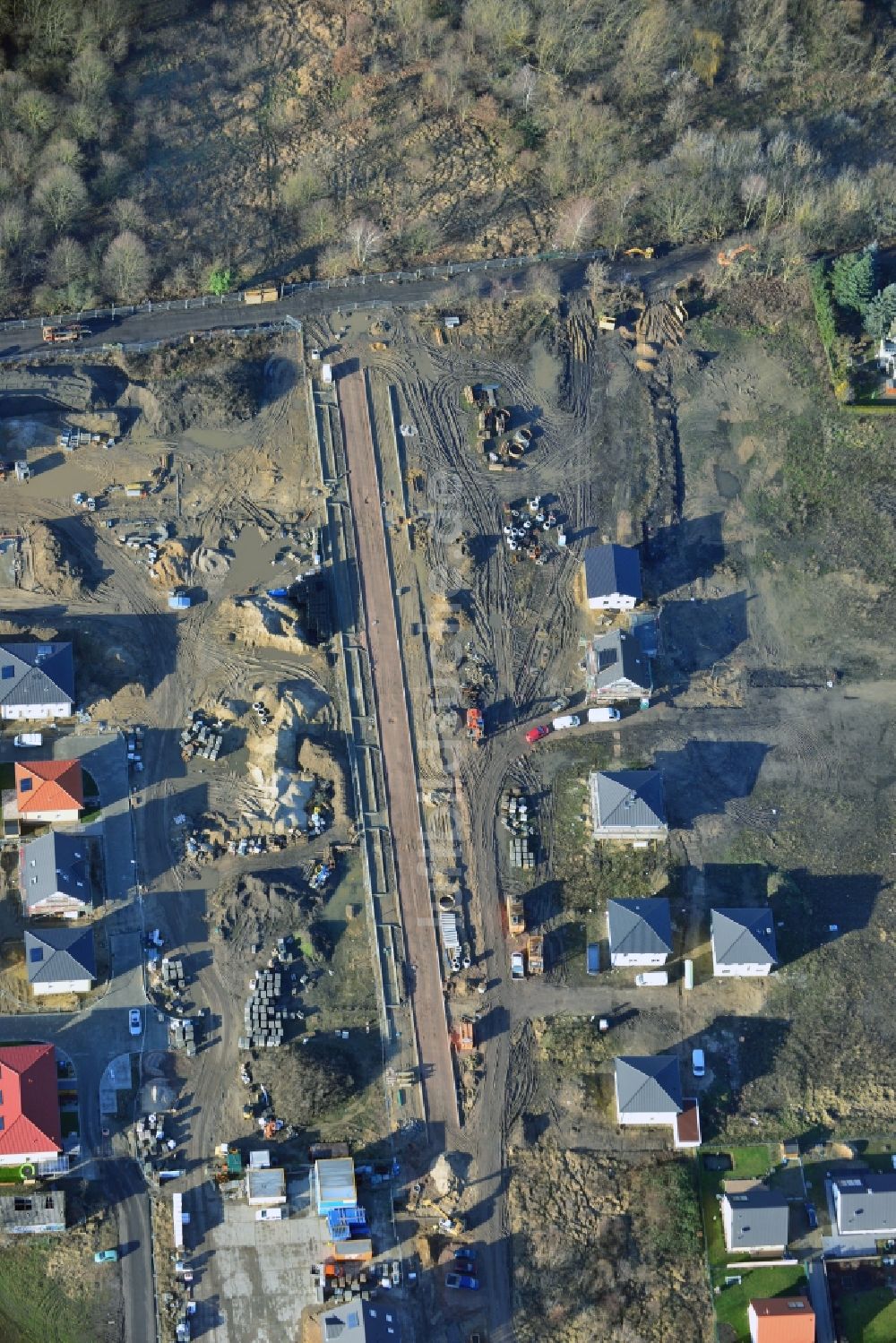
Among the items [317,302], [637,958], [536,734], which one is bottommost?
[637,958]

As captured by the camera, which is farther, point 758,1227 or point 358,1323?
point 758,1227

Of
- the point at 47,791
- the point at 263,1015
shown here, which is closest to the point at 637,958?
the point at 263,1015

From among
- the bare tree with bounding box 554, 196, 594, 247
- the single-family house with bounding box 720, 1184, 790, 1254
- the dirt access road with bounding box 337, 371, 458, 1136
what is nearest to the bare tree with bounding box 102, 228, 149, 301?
the dirt access road with bounding box 337, 371, 458, 1136

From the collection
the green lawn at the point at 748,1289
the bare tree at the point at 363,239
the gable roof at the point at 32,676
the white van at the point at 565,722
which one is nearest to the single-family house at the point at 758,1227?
the green lawn at the point at 748,1289

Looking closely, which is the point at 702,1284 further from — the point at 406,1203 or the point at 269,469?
the point at 269,469

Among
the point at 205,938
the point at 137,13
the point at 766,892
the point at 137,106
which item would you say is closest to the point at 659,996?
the point at 766,892

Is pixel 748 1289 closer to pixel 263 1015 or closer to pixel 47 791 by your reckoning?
pixel 263 1015

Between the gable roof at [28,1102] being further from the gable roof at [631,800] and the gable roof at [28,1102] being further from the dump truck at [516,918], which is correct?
the gable roof at [631,800]

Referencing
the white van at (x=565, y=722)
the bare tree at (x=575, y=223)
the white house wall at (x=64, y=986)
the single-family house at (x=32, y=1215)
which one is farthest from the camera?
the bare tree at (x=575, y=223)
